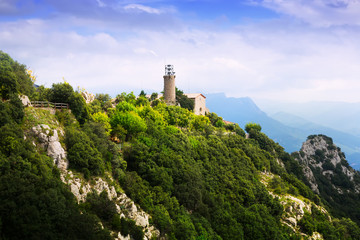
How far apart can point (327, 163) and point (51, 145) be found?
97.1 metres

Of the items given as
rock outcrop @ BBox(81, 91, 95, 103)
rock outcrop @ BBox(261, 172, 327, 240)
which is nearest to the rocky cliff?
rock outcrop @ BBox(81, 91, 95, 103)

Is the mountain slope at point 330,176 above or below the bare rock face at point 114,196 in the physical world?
below

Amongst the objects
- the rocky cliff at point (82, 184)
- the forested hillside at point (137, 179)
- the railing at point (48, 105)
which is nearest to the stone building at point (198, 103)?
the forested hillside at point (137, 179)

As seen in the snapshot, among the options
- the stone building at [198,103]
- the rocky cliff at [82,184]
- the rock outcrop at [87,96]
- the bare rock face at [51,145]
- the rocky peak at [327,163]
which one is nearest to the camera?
the rocky cliff at [82,184]

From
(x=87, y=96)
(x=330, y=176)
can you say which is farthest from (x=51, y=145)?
(x=330, y=176)

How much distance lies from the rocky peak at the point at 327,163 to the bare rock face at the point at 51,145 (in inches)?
3143

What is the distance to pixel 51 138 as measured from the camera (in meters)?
22.8

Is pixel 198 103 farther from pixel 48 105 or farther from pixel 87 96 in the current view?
pixel 48 105

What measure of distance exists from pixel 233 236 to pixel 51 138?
22.9 meters

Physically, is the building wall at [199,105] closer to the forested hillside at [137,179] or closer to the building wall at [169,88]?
the building wall at [169,88]

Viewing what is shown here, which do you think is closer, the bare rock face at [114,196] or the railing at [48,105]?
the bare rock face at [114,196]

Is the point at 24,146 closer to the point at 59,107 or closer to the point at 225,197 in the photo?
the point at 59,107

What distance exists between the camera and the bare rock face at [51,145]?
22048 millimetres

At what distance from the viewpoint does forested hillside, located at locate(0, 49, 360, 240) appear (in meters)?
17.1
